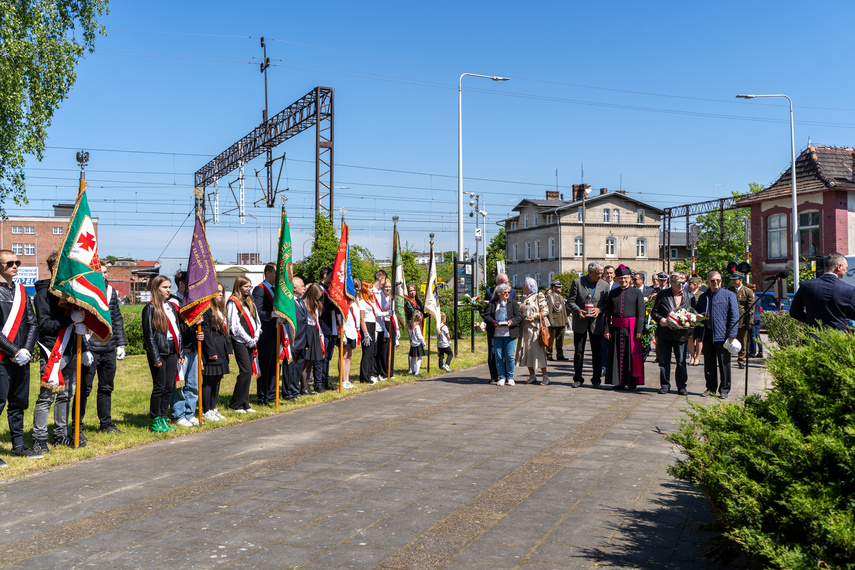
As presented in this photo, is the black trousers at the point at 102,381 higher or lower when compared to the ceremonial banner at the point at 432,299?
lower

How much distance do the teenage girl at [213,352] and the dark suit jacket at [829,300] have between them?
7.11m

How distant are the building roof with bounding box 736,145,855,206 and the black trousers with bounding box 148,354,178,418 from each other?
112 ft

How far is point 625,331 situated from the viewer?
12.2 m

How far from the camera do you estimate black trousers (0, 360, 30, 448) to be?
A: 7148 mm

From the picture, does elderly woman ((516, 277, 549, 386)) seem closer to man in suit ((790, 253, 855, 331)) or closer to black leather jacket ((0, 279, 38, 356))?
man in suit ((790, 253, 855, 331))

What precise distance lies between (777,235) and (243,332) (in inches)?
1380

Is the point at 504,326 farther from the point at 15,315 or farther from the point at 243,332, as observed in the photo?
the point at 15,315

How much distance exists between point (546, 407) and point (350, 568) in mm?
6510

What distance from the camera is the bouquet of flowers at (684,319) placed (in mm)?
11812

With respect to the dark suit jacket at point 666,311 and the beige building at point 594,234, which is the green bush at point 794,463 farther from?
the beige building at point 594,234

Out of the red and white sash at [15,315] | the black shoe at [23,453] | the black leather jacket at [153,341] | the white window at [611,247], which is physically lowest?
Result: the black shoe at [23,453]

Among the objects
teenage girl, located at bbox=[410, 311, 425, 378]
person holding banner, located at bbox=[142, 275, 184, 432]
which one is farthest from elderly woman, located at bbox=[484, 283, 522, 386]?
person holding banner, located at bbox=[142, 275, 184, 432]

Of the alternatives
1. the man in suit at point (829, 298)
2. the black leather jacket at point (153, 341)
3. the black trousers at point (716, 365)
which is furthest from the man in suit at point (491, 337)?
the black leather jacket at point (153, 341)

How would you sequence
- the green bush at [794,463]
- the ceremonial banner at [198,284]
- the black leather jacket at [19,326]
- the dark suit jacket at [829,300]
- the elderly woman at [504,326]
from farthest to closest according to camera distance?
the elderly woman at [504,326] → the ceremonial banner at [198,284] → the dark suit jacket at [829,300] → the black leather jacket at [19,326] → the green bush at [794,463]
